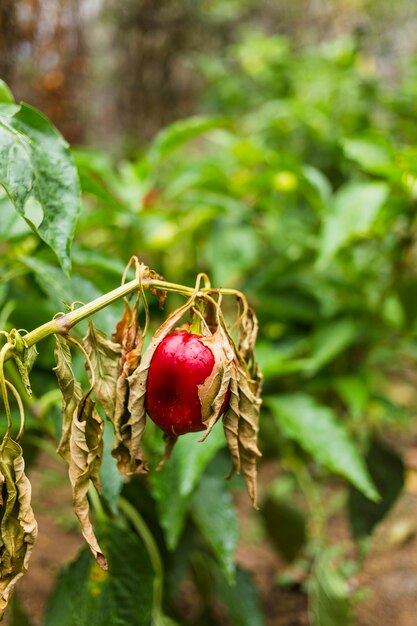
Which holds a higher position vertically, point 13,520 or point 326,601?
point 13,520

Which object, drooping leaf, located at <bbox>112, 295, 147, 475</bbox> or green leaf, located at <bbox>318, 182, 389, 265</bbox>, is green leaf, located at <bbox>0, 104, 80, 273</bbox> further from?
green leaf, located at <bbox>318, 182, 389, 265</bbox>

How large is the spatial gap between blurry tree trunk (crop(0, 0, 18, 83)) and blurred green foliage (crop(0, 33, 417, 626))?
1.85 feet

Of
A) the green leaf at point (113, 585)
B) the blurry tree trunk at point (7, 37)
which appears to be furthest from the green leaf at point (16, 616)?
the blurry tree trunk at point (7, 37)

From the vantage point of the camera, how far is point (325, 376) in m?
1.12

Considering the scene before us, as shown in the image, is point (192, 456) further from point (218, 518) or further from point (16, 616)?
point (16, 616)

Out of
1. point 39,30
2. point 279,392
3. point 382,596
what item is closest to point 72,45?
point 39,30

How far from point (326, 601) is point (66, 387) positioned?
0.70m

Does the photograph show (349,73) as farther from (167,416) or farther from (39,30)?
(167,416)

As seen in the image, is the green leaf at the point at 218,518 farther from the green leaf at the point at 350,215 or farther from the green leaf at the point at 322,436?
the green leaf at the point at 350,215

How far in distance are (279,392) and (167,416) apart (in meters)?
0.67

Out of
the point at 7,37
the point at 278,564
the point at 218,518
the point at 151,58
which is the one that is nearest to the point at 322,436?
the point at 218,518

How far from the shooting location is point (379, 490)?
105cm

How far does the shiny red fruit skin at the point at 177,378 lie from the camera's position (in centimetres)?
42

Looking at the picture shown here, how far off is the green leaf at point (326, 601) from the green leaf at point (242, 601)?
0.27ft
